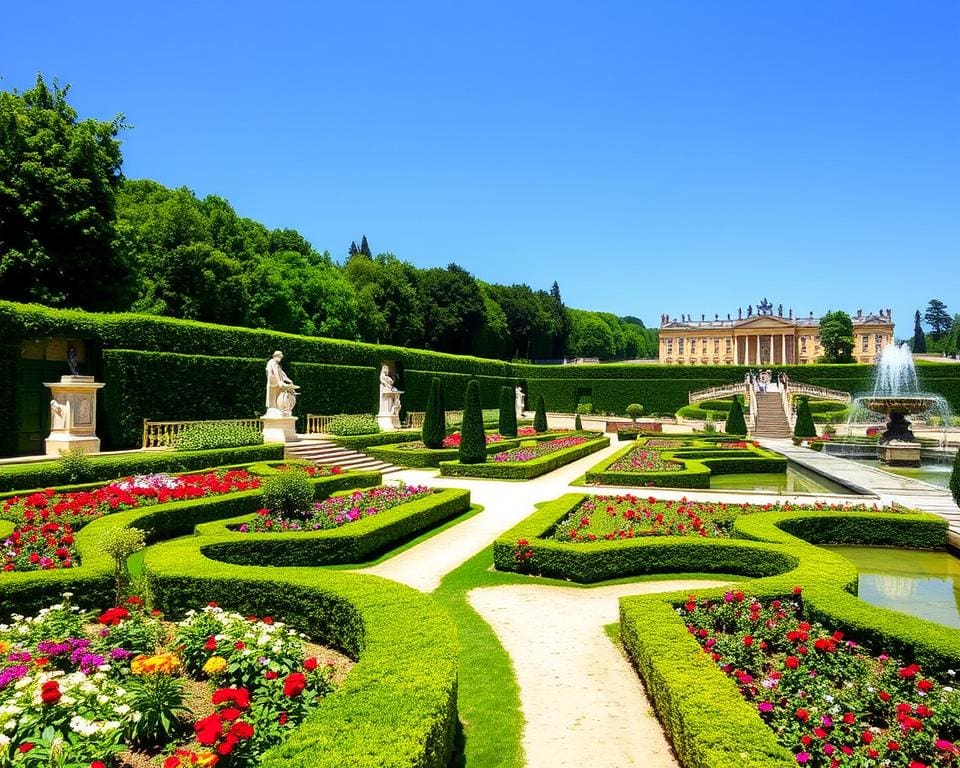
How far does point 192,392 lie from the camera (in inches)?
926

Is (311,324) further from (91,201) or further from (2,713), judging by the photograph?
(2,713)

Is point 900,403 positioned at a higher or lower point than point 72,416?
higher

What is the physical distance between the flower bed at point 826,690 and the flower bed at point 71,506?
8.19 meters

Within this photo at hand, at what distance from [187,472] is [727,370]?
49.4 metres

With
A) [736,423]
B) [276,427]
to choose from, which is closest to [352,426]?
[276,427]

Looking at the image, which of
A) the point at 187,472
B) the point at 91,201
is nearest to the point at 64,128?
the point at 91,201

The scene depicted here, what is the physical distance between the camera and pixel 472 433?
2152cm

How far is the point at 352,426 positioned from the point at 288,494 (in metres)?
15.6

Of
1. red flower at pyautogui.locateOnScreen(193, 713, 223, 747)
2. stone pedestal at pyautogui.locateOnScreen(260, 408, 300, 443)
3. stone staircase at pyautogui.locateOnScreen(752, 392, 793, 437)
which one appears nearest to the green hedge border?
red flower at pyautogui.locateOnScreen(193, 713, 223, 747)

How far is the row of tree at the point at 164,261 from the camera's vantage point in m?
25.1

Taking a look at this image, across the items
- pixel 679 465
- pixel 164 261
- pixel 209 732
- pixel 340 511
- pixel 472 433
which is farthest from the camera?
pixel 164 261

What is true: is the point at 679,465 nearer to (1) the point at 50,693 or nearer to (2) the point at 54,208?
(1) the point at 50,693

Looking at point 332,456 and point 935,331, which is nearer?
point 332,456

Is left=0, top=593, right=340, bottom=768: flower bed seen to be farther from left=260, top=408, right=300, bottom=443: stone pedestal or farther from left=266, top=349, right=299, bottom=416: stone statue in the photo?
left=266, top=349, right=299, bottom=416: stone statue
